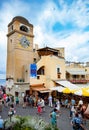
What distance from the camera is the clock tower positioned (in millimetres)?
31953

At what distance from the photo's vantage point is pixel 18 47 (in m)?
32.2

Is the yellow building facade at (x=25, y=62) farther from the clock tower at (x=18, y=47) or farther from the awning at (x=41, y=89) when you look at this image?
the awning at (x=41, y=89)

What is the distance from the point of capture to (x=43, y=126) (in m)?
11.3

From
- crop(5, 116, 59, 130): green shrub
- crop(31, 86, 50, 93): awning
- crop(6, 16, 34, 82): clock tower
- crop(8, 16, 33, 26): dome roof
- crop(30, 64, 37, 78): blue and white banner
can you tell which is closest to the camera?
crop(5, 116, 59, 130): green shrub

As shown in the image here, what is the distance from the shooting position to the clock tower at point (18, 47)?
32.0 m

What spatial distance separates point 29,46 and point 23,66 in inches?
148

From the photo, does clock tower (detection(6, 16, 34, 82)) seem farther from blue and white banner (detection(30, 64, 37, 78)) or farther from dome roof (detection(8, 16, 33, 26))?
blue and white banner (detection(30, 64, 37, 78))

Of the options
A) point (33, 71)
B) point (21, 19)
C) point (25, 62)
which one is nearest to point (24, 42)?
point (25, 62)

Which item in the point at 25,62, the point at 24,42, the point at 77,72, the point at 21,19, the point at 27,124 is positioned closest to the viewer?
the point at 27,124

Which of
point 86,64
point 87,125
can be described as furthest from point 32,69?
point 86,64

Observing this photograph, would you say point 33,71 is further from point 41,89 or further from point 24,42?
point 24,42

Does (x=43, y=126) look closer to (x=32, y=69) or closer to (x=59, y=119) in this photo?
(x=59, y=119)

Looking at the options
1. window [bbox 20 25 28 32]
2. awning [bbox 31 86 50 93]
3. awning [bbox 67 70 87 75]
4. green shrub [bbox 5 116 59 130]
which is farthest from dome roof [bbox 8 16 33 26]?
green shrub [bbox 5 116 59 130]

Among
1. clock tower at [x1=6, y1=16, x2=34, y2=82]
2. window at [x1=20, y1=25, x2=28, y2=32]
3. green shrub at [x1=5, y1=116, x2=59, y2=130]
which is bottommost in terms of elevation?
green shrub at [x1=5, y1=116, x2=59, y2=130]
